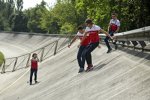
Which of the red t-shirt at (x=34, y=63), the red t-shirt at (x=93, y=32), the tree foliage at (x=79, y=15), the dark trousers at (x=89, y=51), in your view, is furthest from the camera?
the tree foliage at (x=79, y=15)

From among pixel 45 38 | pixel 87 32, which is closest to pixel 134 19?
pixel 45 38

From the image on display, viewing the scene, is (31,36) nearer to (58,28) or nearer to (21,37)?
(21,37)

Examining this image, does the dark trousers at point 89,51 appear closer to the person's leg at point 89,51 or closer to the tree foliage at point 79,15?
the person's leg at point 89,51

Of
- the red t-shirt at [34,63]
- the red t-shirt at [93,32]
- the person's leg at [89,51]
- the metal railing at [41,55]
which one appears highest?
the red t-shirt at [93,32]

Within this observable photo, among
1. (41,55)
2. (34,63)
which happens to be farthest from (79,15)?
(34,63)

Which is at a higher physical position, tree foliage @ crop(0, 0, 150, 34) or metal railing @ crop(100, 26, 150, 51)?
metal railing @ crop(100, 26, 150, 51)

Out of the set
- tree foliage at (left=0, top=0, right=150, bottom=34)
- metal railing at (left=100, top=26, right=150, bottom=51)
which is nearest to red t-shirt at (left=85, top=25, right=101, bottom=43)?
metal railing at (left=100, top=26, right=150, bottom=51)

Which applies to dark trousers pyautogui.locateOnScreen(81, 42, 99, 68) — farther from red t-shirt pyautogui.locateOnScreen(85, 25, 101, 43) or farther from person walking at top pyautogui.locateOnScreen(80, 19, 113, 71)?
red t-shirt pyautogui.locateOnScreen(85, 25, 101, 43)

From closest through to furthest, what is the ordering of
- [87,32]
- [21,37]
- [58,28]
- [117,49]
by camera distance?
[87,32]
[117,49]
[21,37]
[58,28]

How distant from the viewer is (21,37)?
73.6 meters

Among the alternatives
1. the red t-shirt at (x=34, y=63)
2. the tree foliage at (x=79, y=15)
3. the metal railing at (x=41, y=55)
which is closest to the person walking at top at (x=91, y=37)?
the red t-shirt at (x=34, y=63)

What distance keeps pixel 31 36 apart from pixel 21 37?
6.95 metres

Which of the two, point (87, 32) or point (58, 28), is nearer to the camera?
point (87, 32)

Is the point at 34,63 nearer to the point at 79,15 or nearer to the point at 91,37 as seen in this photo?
the point at 91,37
